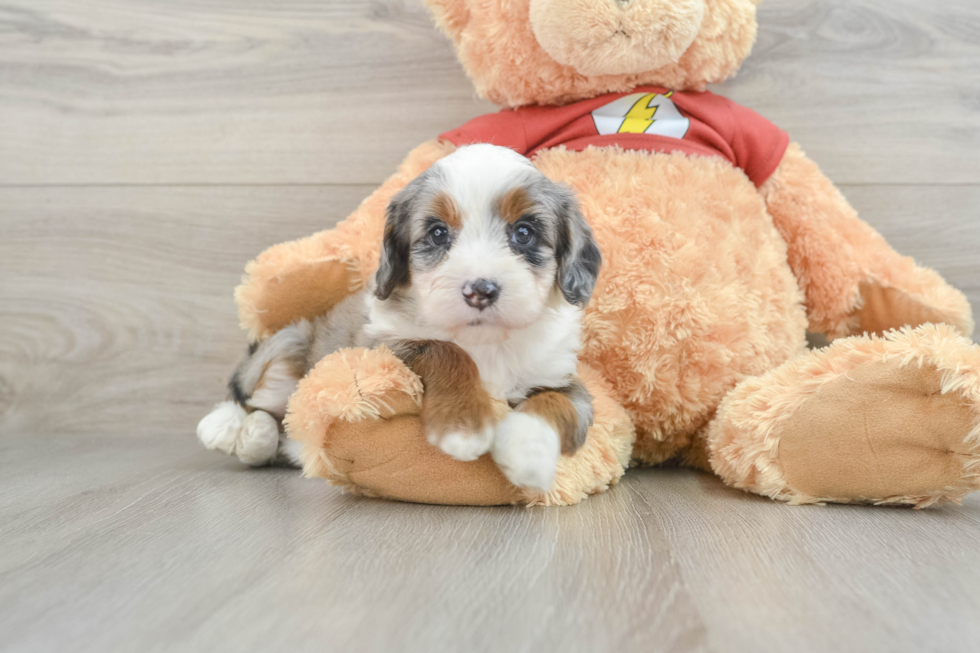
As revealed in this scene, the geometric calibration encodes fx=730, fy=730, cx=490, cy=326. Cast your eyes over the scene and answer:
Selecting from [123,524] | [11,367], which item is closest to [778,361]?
[123,524]

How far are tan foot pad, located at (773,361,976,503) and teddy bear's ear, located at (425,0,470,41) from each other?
128 cm

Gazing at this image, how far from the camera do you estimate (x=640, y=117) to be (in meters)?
1.87

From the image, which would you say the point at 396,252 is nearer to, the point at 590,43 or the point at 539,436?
the point at 539,436

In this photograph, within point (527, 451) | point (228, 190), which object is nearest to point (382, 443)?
point (527, 451)

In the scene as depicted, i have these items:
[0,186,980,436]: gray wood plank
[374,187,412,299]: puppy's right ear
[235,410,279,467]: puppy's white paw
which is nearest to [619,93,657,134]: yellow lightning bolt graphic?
[374,187,412,299]: puppy's right ear

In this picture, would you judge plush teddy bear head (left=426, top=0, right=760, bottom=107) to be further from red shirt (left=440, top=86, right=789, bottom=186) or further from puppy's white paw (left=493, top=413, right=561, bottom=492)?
puppy's white paw (left=493, top=413, right=561, bottom=492)

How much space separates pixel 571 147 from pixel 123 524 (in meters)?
1.33

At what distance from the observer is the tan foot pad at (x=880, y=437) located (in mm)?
1358

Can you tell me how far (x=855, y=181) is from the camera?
2.29 m

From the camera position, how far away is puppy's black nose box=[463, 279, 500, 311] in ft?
4.31

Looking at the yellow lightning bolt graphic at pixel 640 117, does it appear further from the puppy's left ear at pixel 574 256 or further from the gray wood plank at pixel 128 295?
the gray wood plank at pixel 128 295

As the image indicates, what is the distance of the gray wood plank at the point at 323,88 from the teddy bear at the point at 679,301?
0.41 meters

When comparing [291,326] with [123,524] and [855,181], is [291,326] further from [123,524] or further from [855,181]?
[855,181]

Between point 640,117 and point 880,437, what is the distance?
95 centimetres
